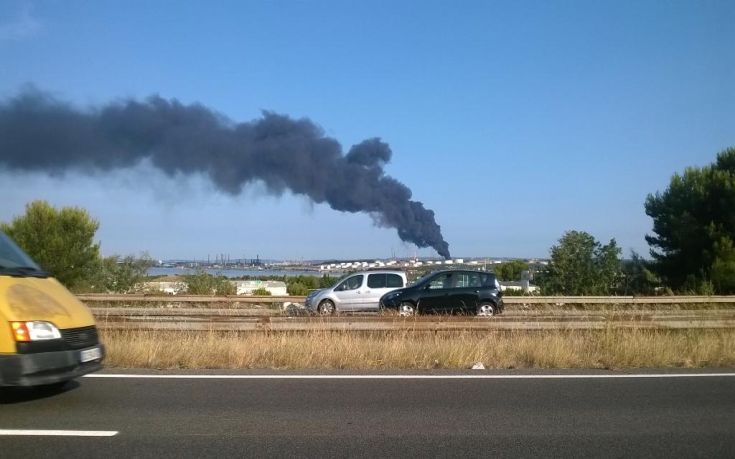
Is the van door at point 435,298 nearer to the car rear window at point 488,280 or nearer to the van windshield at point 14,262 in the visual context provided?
the car rear window at point 488,280

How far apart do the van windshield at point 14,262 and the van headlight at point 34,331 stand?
82 cm

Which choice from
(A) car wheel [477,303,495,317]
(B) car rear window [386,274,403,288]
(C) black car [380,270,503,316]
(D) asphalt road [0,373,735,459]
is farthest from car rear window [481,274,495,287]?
(D) asphalt road [0,373,735,459]

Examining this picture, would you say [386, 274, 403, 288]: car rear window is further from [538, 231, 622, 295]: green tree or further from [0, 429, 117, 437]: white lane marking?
[0, 429, 117, 437]: white lane marking

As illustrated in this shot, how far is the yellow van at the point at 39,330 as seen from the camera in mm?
6703

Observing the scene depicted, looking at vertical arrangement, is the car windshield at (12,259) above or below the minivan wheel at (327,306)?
above

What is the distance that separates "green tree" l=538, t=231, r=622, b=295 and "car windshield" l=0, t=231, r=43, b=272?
27.4 meters

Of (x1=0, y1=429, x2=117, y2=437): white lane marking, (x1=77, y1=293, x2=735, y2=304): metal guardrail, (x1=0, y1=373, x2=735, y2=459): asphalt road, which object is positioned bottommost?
(x1=0, y1=373, x2=735, y2=459): asphalt road

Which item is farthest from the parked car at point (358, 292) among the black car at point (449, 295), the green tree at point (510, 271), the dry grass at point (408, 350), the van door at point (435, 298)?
the green tree at point (510, 271)

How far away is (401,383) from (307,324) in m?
3.59

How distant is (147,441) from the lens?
617cm

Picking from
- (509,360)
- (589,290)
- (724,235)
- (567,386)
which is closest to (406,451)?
(567,386)

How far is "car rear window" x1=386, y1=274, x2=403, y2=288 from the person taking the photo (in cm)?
2161

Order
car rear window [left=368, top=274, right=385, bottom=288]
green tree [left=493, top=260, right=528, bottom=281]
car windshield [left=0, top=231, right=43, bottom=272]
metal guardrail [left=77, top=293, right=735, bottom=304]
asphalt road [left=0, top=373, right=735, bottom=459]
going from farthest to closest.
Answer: green tree [left=493, top=260, right=528, bottom=281] < car rear window [left=368, top=274, right=385, bottom=288] < metal guardrail [left=77, top=293, right=735, bottom=304] < car windshield [left=0, top=231, right=43, bottom=272] < asphalt road [left=0, top=373, right=735, bottom=459]

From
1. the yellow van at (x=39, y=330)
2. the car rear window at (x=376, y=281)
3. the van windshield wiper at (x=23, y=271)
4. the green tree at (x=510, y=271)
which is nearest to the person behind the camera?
the yellow van at (x=39, y=330)
